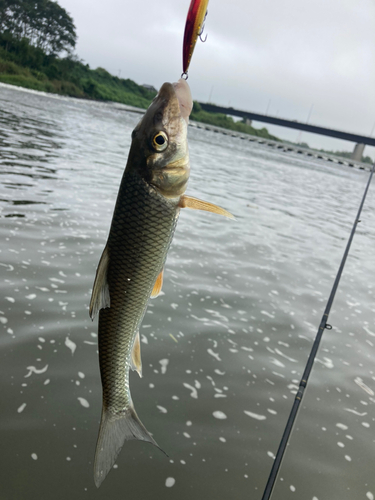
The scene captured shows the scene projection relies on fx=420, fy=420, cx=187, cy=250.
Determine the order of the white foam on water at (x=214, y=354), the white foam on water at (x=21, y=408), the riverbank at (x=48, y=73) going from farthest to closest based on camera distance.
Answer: the riverbank at (x=48, y=73) < the white foam on water at (x=214, y=354) < the white foam on water at (x=21, y=408)

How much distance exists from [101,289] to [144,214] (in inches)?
17.0

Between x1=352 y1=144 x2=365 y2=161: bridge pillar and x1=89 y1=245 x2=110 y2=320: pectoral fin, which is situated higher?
x1=352 y1=144 x2=365 y2=161: bridge pillar

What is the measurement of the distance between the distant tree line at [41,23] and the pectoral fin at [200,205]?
88.7 meters

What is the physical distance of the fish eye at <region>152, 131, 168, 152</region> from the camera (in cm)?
188

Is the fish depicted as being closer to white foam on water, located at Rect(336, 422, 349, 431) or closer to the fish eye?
the fish eye

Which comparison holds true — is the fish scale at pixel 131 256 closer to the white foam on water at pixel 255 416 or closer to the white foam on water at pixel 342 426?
the white foam on water at pixel 255 416

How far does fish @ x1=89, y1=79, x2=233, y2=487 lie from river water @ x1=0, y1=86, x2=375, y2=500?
170cm

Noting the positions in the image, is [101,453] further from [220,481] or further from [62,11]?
[62,11]

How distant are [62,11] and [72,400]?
9780 centimetres

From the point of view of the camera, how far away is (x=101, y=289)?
2041mm

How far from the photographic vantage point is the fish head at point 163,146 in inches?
73.0

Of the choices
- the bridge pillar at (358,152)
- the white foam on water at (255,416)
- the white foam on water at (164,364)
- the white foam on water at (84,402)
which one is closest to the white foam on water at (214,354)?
the white foam on water at (164,364)

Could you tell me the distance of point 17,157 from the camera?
1396cm

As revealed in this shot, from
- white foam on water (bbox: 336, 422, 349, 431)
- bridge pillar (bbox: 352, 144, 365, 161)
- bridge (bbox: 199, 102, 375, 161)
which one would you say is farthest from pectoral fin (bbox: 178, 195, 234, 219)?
bridge pillar (bbox: 352, 144, 365, 161)
